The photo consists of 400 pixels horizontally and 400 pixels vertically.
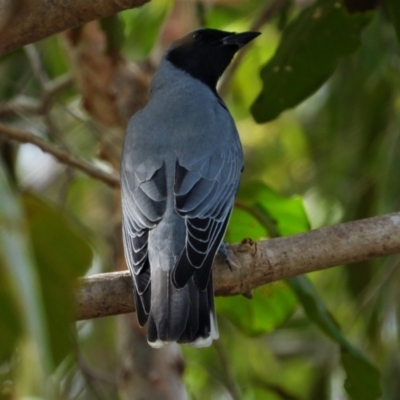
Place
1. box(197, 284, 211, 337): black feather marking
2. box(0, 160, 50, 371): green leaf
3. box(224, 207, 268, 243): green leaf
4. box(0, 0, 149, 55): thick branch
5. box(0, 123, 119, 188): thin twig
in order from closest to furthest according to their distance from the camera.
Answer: box(0, 160, 50, 371): green leaf < box(0, 0, 149, 55): thick branch < box(197, 284, 211, 337): black feather marking < box(0, 123, 119, 188): thin twig < box(224, 207, 268, 243): green leaf

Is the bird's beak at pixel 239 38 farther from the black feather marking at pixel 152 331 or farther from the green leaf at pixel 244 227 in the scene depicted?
the black feather marking at pixel 152 331

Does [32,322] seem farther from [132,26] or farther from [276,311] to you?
[132,26]

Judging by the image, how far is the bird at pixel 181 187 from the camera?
2834 mm

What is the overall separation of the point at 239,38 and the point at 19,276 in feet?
10.9

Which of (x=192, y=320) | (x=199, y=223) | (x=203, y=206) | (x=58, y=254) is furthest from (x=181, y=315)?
(x=58, y=254)

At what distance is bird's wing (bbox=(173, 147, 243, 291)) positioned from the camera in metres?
2.91

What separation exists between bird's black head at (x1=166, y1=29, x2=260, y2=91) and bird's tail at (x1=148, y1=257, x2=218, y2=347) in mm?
1885

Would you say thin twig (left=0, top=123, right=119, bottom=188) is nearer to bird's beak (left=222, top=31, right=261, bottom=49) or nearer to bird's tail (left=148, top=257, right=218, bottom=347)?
bird's tail (left=148, top=257, right=218, bottom=347)

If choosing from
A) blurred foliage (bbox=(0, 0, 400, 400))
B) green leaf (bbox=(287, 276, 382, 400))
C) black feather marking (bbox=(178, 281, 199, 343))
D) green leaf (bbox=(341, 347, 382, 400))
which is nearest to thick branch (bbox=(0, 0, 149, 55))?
blurred foliage (bbox=(0, 0, 400, 400))

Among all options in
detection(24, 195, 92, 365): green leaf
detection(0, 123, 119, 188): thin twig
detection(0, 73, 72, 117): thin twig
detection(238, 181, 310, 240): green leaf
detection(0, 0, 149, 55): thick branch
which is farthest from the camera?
detection(0, 73, 72, 117): thin twig

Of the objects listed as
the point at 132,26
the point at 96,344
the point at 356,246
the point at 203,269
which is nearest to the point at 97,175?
the point at 203,269

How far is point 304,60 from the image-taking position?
3.69 m

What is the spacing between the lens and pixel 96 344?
18.2 feet

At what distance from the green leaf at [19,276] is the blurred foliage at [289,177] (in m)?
0.45
